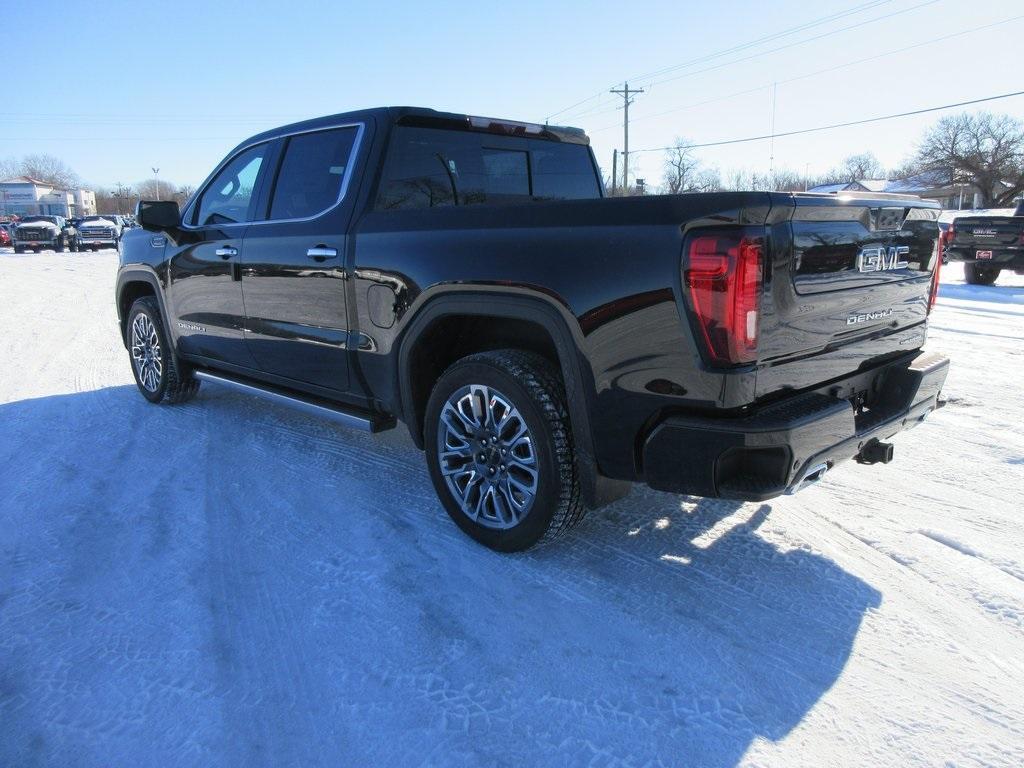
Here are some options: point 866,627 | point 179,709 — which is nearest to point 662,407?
point 866,627

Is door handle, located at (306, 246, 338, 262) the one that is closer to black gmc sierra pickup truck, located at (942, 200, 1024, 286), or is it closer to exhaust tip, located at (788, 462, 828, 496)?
exhaust tip, located at (788, 462, 828, 496)

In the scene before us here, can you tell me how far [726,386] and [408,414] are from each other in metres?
1.68

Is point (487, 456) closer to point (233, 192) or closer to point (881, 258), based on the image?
point (881, 258)

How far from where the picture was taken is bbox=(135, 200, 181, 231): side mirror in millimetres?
4832

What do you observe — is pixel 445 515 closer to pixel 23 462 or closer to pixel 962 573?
pixel 962 573

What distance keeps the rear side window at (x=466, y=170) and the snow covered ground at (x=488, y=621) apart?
154 centimetres

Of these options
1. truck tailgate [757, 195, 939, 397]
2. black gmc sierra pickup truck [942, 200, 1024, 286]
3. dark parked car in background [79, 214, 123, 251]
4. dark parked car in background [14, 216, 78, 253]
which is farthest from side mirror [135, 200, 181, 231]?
dark parked car in background [79, 214, 123, 251]

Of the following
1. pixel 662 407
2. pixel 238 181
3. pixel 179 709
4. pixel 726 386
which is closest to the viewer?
pixel 179 709

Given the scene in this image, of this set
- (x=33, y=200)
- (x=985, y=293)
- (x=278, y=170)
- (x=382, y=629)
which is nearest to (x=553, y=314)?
(x=382, y=629)

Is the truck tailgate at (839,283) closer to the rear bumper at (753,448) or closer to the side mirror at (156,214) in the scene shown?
the rear bumper at (753,448)

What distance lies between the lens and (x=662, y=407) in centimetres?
250

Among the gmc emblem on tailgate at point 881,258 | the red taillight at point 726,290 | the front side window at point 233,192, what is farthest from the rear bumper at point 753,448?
the front side window at point 233,192

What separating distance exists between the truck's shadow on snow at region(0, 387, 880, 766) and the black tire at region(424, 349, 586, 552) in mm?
149

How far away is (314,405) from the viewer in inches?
158
